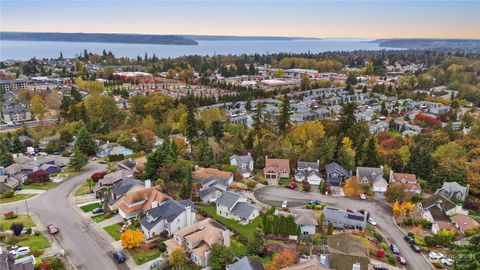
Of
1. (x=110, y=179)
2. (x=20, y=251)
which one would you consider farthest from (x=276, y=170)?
(x=20, y=251)

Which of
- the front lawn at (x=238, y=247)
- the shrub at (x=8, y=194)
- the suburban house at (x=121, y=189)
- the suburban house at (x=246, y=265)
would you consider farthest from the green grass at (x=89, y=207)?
the suburban house at (x=246, y=265)

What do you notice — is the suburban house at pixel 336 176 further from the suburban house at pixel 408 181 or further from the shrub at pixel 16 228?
the shrub at pixel 16 228

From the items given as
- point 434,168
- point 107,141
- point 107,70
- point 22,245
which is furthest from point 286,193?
point 107,70

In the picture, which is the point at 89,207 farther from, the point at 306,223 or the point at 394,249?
the point at 394,249

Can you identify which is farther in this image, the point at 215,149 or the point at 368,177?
the point at 215,149

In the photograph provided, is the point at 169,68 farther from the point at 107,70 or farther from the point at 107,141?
the point at 107,141

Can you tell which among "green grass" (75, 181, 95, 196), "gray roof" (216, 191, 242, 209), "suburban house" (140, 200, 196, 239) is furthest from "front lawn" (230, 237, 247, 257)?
"green grass" (75, 181, 95, 196)

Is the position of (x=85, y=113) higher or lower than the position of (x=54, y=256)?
higher
